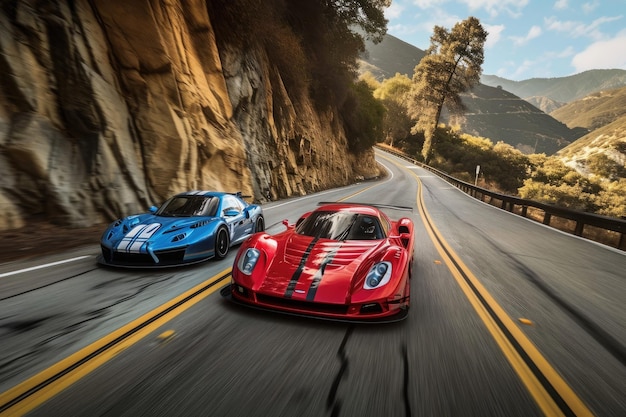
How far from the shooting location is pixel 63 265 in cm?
498

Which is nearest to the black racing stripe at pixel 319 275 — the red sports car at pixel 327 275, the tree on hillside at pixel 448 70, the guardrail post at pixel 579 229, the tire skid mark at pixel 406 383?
the red sports car at pixel 327 275

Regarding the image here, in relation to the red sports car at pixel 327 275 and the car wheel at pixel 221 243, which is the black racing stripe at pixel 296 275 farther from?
the car wheel at pixel 221 243

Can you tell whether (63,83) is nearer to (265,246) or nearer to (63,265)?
(63,265)

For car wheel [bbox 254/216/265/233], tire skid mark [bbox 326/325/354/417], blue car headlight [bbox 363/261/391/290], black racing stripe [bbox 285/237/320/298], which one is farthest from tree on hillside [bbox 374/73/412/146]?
tire skid mark [bbox 326/325/354/417]

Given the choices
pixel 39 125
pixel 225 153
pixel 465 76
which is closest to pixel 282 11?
pixel 225 153

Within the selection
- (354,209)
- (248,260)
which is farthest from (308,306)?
(354,209)

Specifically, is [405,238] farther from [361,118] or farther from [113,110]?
[361,118]

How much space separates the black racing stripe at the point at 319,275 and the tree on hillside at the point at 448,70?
50.2 m

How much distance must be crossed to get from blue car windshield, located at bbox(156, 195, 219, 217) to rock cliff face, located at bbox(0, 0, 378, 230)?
3232 millimetres

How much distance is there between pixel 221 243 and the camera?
5.75 m

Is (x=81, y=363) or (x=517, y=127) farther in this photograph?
(x=517, y=127)

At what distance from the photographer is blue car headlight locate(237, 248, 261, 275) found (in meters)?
3.61

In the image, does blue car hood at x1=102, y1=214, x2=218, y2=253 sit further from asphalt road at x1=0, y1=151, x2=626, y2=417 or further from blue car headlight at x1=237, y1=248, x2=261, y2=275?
blue car headlight at x1=237, y1=248, x2=261, y2=275

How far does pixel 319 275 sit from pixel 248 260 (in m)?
0.82
